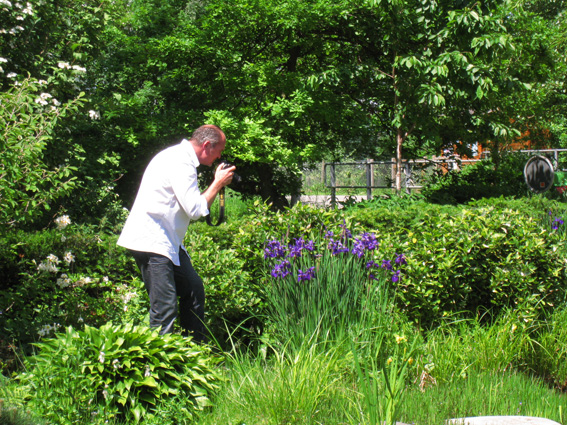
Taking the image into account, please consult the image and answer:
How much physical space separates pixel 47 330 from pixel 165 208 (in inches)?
61.6

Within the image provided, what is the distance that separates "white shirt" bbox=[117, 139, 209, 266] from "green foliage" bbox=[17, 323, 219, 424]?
1.83 feet

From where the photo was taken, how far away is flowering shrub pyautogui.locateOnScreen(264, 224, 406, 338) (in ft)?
12.3

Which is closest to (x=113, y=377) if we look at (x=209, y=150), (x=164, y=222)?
(x=164, y=222)

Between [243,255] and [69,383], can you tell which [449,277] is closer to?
[243,255]

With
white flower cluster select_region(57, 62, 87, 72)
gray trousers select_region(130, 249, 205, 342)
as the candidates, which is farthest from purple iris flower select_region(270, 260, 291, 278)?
white flower cluster select_region(57, 62, 87, 72)

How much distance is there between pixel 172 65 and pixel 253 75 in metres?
1.42

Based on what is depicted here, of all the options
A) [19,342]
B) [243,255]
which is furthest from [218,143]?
[19,342]

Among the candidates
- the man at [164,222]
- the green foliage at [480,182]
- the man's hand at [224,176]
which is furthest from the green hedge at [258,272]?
the green foliage at [480,182]

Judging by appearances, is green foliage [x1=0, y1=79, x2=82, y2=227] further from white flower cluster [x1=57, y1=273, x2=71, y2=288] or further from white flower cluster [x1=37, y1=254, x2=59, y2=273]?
white flower cluster [x1=57, y1=273, x2=71, y2=288]

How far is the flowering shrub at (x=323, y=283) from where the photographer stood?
3.74 metres

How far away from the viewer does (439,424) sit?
2.89 metres

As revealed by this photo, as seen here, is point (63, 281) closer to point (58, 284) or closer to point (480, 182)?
point (58, 284)

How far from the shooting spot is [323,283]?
12.6ft

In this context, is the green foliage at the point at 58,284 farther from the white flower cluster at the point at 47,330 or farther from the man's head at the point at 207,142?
the man's head at the point at 207,142
